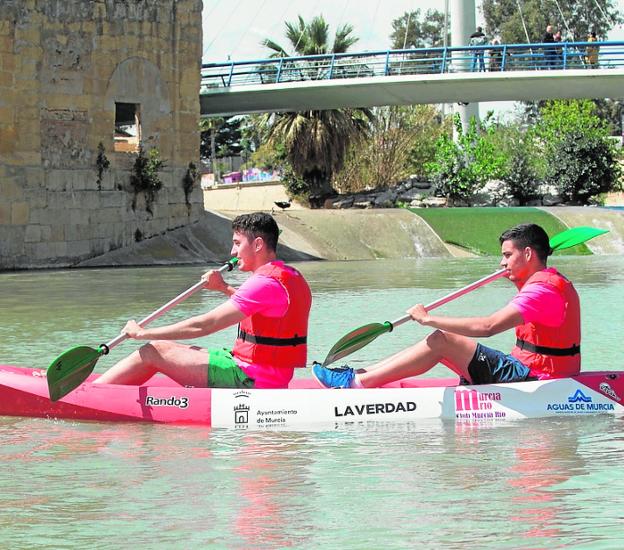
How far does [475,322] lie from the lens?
8359 millimetres

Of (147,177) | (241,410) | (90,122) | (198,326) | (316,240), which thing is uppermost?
(90,122)

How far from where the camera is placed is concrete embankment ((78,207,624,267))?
31094 millimetres

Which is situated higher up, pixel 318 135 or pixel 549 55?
pixel 549 55

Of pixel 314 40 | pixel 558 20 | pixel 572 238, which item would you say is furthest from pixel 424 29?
pixel 572 238

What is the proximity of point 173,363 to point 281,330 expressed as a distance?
800mm

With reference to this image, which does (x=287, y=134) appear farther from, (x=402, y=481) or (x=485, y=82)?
(x=402, y=481)

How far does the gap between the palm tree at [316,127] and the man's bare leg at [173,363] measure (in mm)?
35229

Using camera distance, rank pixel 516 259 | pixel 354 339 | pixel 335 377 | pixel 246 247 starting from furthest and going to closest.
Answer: pixel 354 339, pixel 335 377, pixel 516 259, pixel 246 247

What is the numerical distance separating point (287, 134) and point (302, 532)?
38.3m

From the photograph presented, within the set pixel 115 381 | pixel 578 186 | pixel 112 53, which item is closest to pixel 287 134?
pixel 578 186

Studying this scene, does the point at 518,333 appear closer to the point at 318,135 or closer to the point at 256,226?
the point at 256,226

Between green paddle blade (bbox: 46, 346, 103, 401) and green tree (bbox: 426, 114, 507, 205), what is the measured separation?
116 feet

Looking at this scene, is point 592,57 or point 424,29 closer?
point 592,57

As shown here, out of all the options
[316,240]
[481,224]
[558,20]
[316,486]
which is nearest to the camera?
[316,486]
